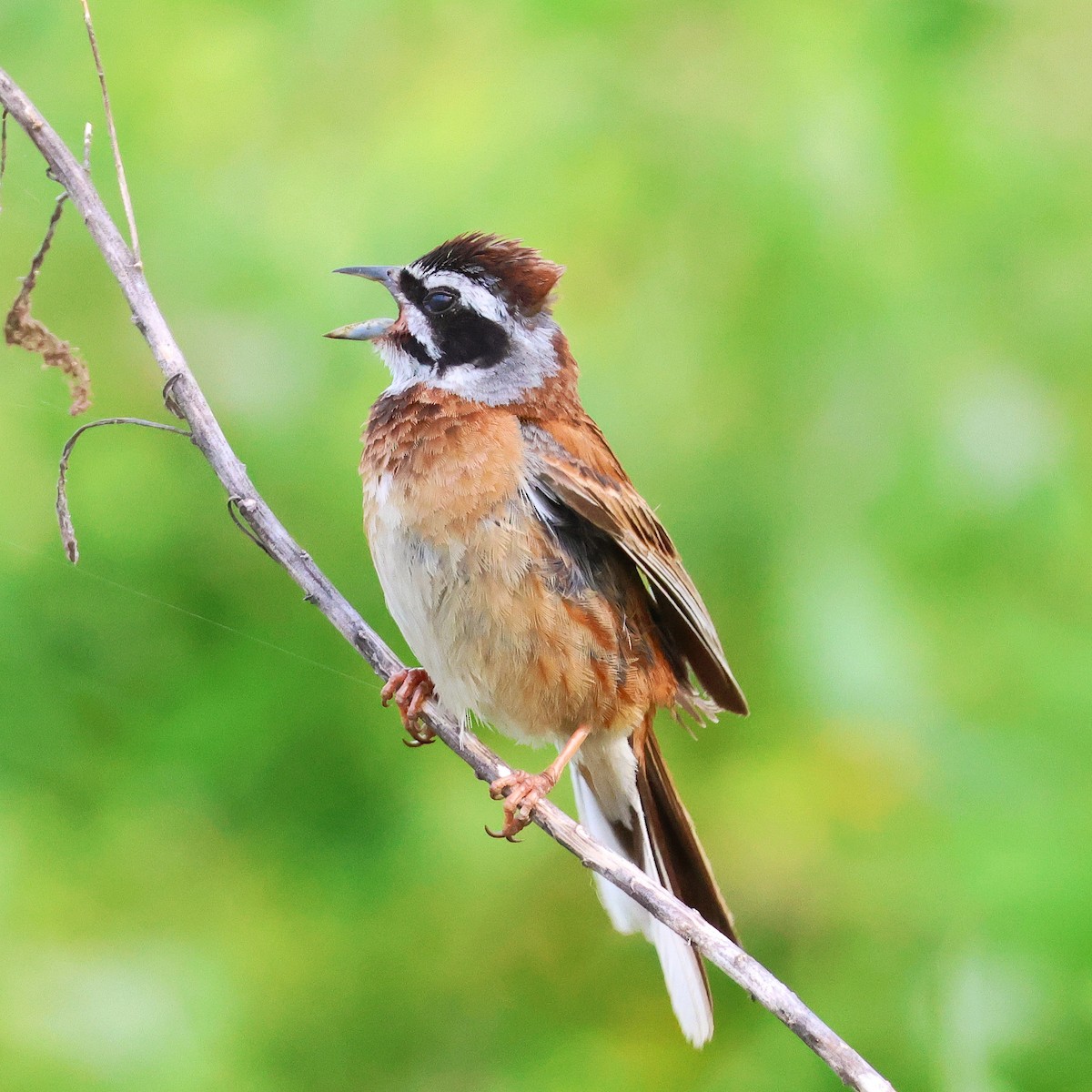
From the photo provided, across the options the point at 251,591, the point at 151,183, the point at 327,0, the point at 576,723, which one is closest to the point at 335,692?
the point at 251,591

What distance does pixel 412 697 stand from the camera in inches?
123

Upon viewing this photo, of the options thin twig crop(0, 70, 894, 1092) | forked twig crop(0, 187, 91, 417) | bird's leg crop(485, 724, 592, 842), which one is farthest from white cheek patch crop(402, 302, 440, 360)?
bird's leg crop(485, 724, 592, 842)

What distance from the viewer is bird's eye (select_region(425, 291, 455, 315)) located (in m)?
3.13

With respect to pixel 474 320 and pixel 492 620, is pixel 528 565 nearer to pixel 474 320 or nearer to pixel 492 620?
pixel 492 620

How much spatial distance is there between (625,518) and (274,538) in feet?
2.63

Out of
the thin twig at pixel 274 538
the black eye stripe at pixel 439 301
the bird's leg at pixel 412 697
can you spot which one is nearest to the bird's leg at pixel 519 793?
the thin twig at pixel 274 538

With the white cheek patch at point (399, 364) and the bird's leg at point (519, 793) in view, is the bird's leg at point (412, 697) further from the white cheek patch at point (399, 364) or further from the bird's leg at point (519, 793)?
the white cheek patch at point (399, 364)

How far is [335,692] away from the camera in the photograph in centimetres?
315

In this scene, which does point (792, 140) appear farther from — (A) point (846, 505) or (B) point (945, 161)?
(A) point (846, 505)

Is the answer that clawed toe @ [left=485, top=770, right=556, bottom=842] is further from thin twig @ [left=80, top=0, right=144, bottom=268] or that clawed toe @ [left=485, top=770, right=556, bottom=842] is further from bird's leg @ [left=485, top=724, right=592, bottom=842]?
thin twig @ [left=80, top=0, right=144, bottom=268]

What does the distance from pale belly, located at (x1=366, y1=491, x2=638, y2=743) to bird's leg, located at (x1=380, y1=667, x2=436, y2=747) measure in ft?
0.23

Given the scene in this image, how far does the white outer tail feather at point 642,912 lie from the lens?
118 inches

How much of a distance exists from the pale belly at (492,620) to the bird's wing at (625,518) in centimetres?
12

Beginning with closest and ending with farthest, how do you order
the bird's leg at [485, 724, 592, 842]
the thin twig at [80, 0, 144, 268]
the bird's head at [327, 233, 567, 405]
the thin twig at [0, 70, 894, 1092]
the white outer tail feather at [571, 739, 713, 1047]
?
the thin twig at [0, 70, 894, 1092], the thin twig at [80, 0, 144, 268], the bird's leg at [485, 724, 592, 842], the white outer tail feather at [571, 739, 713, 1047], the bird's head at [327, 233, 567, 405]
